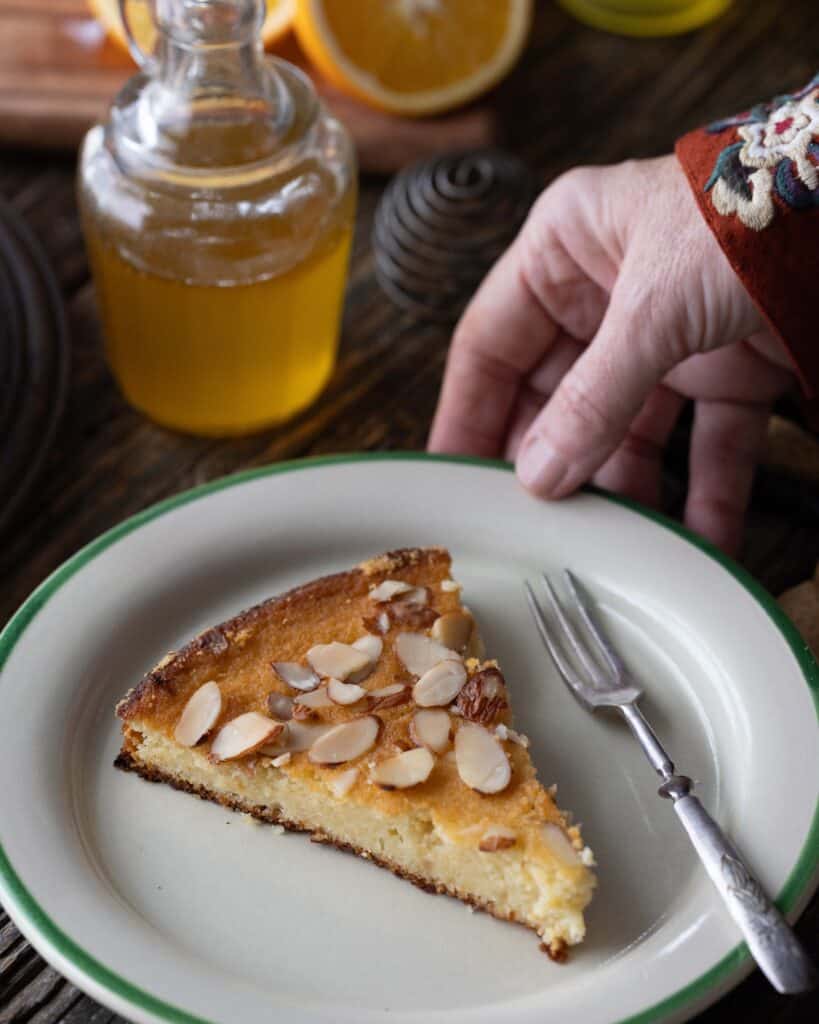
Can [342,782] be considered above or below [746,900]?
below

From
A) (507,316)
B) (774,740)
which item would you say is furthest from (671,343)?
(774,740)

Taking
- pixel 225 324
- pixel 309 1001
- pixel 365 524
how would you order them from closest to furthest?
pixel 309 1001 < pixel 365 524 < pixel 225 324

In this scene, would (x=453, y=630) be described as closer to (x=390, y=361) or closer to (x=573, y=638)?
(x=573, y=638)

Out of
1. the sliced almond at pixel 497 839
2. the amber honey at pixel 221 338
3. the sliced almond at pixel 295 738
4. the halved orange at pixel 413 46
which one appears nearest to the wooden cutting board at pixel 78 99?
the halved orange at pixel 413 46

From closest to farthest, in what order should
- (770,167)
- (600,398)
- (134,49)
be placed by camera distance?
(770,167), (600,398), (134,49)

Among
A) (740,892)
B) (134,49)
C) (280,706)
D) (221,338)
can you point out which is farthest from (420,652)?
(134,49)

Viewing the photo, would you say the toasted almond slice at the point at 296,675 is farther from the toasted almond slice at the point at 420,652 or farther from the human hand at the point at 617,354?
the human hand at the point at 617,354

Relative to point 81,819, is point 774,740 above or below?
above

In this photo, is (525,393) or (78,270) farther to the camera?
(78,270)

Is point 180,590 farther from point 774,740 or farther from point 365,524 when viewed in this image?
point 774,740
